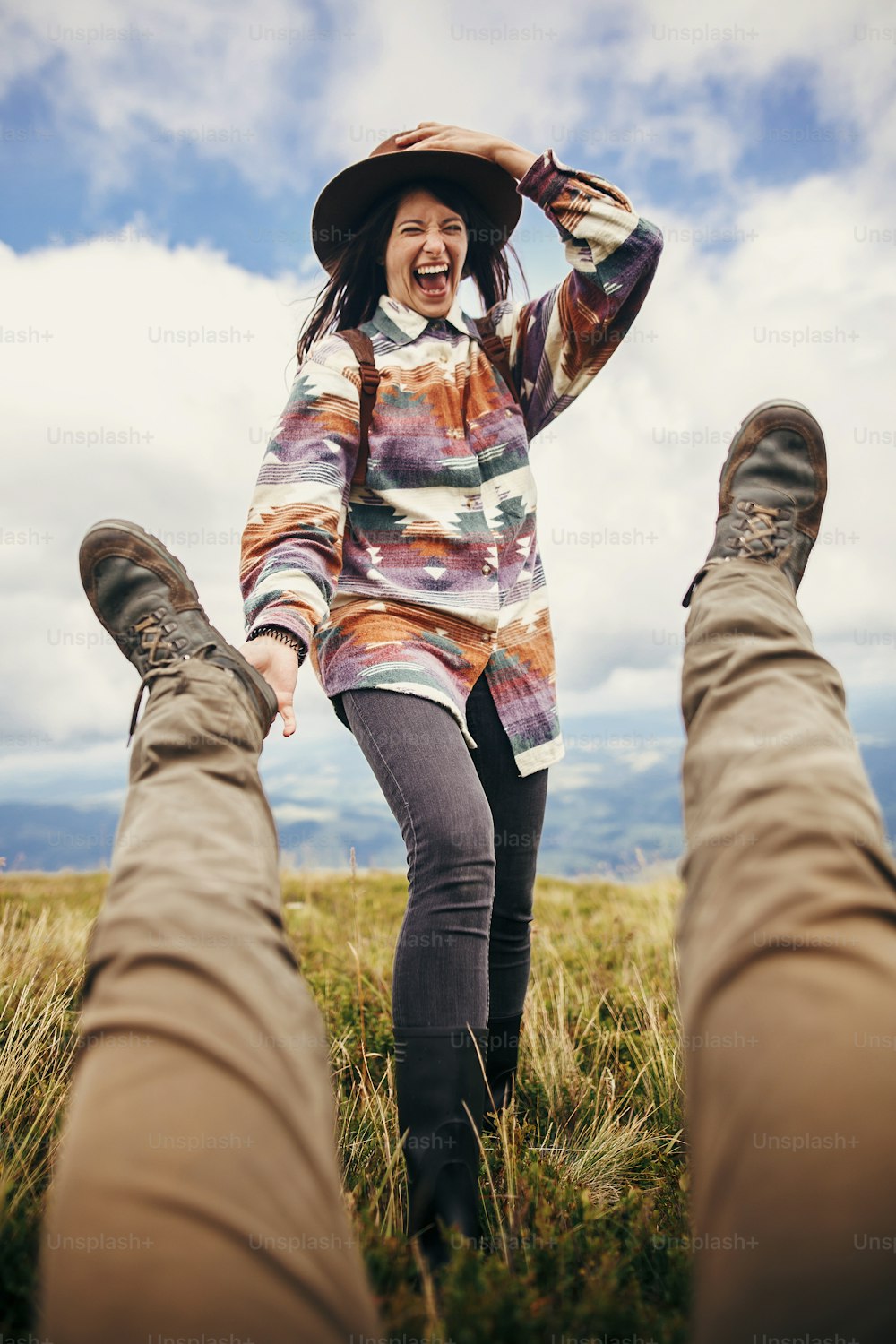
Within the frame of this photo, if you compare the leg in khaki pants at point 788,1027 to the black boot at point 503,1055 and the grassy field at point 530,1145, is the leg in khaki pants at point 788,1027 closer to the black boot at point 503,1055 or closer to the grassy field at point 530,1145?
the grassy field at point 530,1145

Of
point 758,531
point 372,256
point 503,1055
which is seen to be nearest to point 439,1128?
point 503,1055

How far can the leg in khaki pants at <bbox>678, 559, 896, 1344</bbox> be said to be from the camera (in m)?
1.06

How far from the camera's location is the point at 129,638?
2131mm

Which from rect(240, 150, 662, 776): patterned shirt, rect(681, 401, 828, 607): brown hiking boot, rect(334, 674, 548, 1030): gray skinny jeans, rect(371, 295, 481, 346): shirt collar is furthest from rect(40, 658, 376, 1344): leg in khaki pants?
rect(371, 295, 481, 346): shirt collar

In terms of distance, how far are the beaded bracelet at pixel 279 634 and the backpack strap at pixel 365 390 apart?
2.22 ft

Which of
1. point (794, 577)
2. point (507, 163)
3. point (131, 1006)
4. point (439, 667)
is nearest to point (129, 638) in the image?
point (439, 667)

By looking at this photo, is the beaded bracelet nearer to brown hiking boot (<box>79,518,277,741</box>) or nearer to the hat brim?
brown hiking boot (<box>79,518,277,741</box>)

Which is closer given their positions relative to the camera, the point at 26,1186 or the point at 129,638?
the point at 26,1186

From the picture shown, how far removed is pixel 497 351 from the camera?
2.99m

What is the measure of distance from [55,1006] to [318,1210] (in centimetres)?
246

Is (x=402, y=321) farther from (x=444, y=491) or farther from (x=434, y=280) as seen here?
(x=444, y=491)

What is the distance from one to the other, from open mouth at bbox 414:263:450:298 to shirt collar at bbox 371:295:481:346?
6 centimetres

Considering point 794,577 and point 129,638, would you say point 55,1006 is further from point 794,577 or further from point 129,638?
point 794,577

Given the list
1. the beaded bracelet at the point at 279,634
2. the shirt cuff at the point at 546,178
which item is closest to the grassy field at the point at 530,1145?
the beaded bracelet at the point at 279,634
